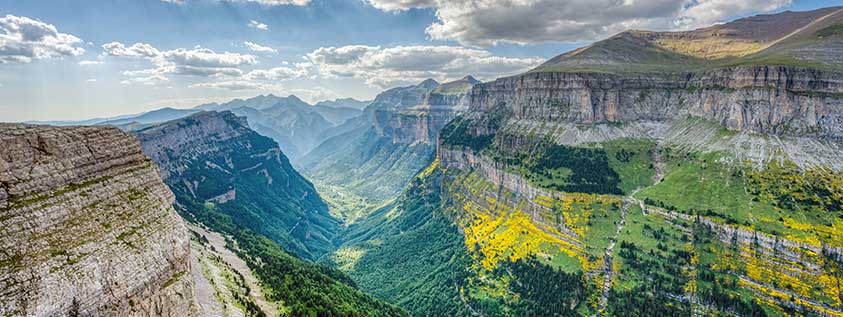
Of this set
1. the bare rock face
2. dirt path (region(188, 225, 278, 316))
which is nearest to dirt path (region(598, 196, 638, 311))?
dirt path (region(188, 225, 278, 316))

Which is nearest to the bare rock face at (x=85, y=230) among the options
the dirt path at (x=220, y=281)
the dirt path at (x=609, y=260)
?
the dirt path at (x=220, y=281)

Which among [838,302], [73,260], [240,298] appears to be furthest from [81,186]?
[838,302]

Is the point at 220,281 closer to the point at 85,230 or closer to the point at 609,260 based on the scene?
the point at 85,230

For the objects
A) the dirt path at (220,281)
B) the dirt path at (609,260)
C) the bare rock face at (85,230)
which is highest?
the bare rock face at (85,230)

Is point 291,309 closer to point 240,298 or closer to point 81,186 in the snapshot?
point 240,298

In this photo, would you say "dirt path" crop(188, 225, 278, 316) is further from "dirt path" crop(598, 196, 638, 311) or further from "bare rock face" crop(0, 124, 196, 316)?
"dirt path" crop(598, 196, 638, 311)

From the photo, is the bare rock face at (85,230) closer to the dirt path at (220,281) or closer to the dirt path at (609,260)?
the dirt path at (220,281)

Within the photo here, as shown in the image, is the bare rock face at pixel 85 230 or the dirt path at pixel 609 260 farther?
the dirt path at pixel 609 260

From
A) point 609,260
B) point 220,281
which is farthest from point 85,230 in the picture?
point 609,260
